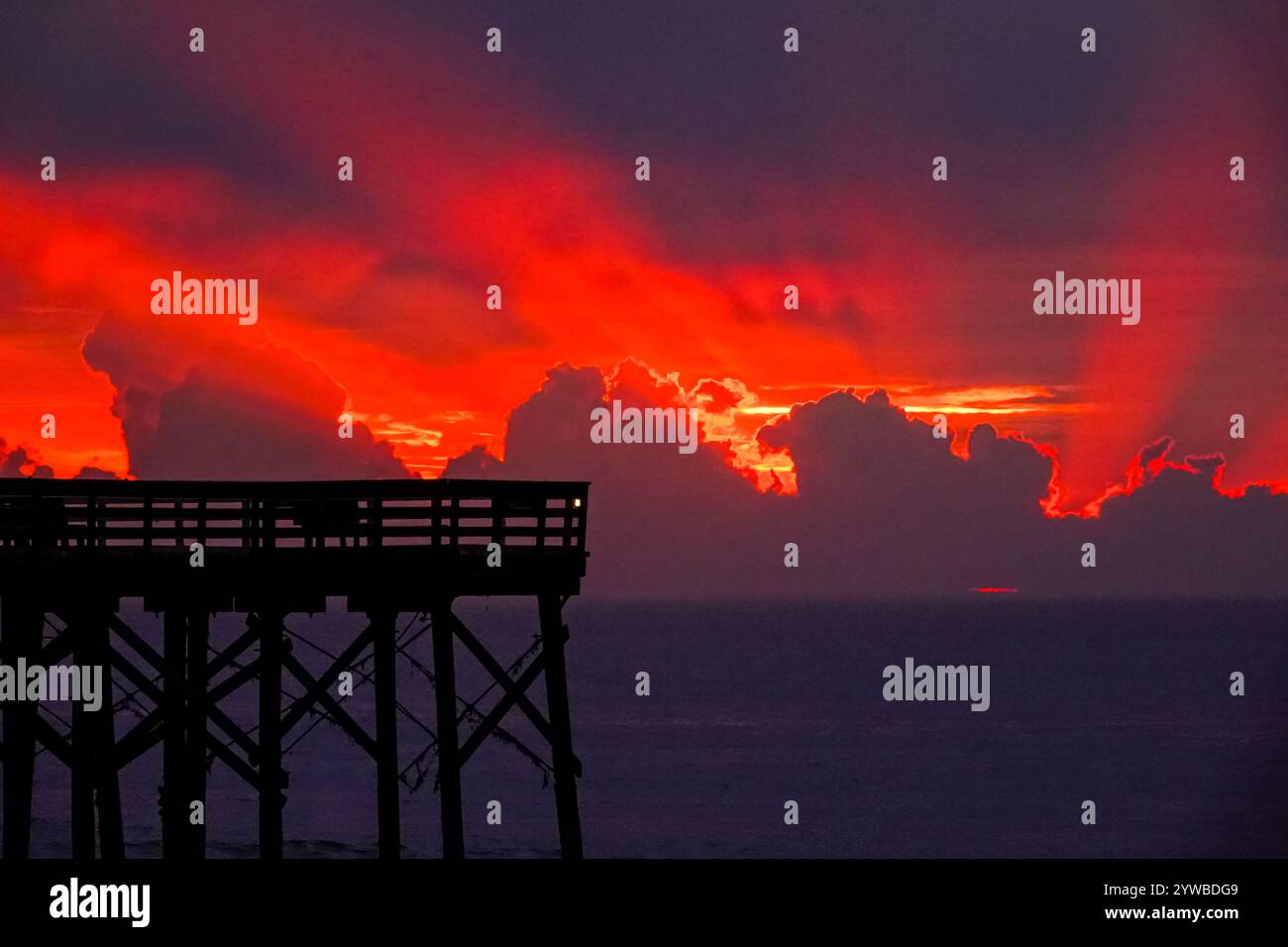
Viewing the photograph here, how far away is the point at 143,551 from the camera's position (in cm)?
2194

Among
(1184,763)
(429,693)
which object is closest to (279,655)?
(1184,763)

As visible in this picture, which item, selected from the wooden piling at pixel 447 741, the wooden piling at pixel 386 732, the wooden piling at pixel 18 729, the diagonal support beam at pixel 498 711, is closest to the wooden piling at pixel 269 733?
the wooden piling at pixel 386 732

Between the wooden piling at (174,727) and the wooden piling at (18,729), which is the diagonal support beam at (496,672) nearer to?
the wooden piling at (174,727)

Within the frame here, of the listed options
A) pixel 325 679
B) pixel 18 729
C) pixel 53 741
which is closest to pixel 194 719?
pixel 325 679

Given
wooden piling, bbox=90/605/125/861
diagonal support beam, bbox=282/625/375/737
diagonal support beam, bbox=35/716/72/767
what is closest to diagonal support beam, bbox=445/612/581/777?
diagonal support beam, bbox=282/625/375/737

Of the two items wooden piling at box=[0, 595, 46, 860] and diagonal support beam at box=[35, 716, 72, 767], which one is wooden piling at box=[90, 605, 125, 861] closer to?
diagonal support beam at box=[35, 716, 72, 767]

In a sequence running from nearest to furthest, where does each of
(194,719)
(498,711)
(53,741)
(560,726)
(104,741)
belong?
(194,719) < (560,726) < (498,711) < (53,741) < (104,741)

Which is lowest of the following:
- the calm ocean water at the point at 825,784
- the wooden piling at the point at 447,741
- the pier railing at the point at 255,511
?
the calm ocean water at the point at 825,784

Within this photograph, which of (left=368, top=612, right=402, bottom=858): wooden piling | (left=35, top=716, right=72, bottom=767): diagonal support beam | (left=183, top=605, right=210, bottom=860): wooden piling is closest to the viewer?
(left=368, top=612, right=402, bottom=858): wooden piling

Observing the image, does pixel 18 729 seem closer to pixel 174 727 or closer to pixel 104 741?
pixel 104 741
